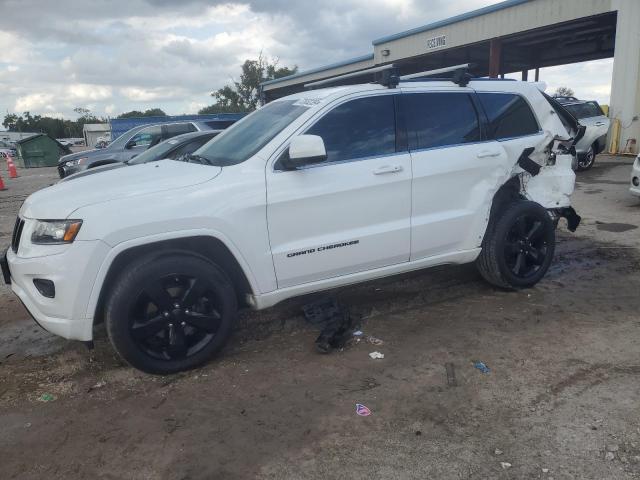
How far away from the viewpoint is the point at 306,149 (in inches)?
132

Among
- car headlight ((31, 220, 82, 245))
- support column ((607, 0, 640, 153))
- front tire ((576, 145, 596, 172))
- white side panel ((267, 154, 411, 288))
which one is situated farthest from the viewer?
support column ((607, 0, 640, 153))

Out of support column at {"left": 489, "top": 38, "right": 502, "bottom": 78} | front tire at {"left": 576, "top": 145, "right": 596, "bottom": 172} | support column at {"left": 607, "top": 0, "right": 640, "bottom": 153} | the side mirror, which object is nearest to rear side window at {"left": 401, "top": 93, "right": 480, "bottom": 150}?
the side mirror

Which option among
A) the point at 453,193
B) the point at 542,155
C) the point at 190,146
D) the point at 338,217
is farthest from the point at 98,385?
the point at 190,146

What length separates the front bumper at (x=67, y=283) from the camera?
3.11 meters

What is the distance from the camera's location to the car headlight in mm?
3107

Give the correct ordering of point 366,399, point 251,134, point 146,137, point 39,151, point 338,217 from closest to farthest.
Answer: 1. point 366,399
2. point 338,217
3. point 251,134
4. point 146,137
5. point 39,151

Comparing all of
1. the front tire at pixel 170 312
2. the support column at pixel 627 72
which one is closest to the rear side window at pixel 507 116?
the front tire at pixel 170 312

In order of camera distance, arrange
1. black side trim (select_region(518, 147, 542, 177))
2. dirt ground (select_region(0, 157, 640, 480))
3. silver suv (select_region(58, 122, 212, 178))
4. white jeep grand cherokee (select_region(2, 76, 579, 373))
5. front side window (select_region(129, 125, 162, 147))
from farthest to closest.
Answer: front side window (select_region(129, 125, 162, 147)) → silver suv (select_region(58, 122, 212, 178)) → black side trim (select_region(518, 147, 542, 177)) → white jeep grand cherokee (select_region(2, 76, 579, 373)) → dirt ground (select_region(0, 157, 640, 480))

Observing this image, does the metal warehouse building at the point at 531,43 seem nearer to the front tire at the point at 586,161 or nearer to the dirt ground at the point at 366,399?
the front tire at the point at 586,161

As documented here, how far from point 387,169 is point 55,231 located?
2286mm

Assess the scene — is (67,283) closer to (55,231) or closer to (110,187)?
(55,231)

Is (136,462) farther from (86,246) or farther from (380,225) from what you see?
(380,225)

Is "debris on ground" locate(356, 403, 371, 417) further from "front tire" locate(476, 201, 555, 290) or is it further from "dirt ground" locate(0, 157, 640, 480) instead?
"front tire" locate(476, 201, 555, 290)

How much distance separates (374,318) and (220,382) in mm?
1496
